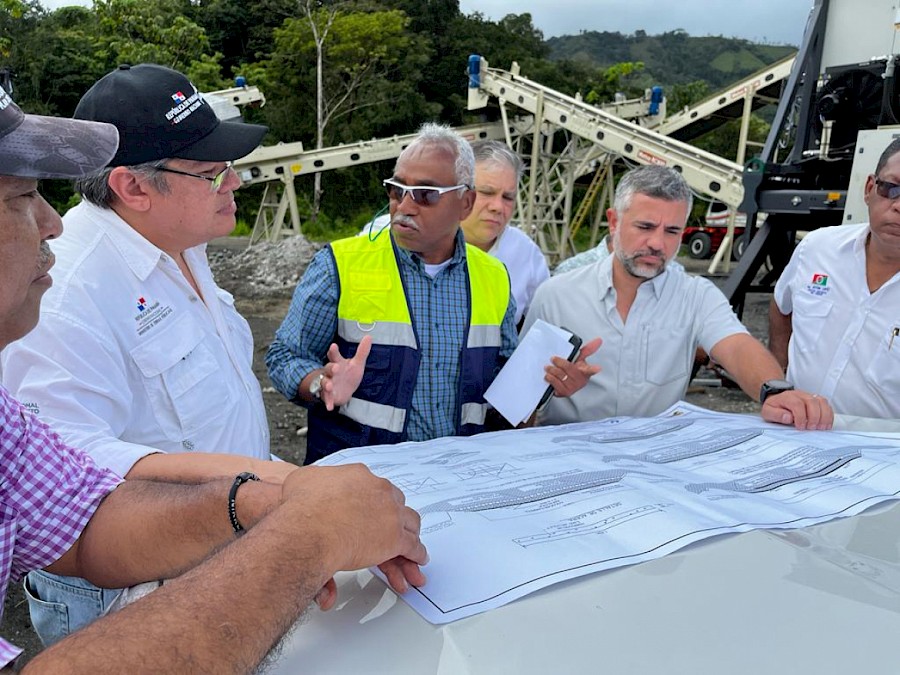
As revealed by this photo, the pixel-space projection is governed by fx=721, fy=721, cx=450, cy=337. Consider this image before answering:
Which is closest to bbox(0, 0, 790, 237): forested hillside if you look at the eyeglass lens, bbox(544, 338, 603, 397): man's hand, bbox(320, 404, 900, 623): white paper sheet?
the eyeglass lens

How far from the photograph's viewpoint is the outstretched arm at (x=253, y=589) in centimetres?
78

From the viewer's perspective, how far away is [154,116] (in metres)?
1.70

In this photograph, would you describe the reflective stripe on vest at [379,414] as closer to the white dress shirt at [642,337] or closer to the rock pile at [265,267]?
the white dress shirt at [642,337]

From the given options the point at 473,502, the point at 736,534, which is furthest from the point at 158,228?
the point at 736,534

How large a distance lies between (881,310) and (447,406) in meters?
1.48

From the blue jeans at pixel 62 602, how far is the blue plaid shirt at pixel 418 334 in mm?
876

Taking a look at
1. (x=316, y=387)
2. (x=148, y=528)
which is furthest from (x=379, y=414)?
(x=148, y=528)

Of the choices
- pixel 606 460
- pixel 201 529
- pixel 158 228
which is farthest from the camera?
pixel 158 228

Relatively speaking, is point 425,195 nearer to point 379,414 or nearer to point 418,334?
point 418,334

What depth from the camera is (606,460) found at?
5.24ft

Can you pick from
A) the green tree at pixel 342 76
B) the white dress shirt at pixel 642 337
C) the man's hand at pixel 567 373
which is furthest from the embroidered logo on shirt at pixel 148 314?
the green tree at pixel 342 76

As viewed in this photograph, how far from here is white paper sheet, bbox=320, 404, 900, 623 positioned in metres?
1.06

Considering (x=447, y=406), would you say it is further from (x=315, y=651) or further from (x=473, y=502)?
(x=315, y=651)

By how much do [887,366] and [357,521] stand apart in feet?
6.76
